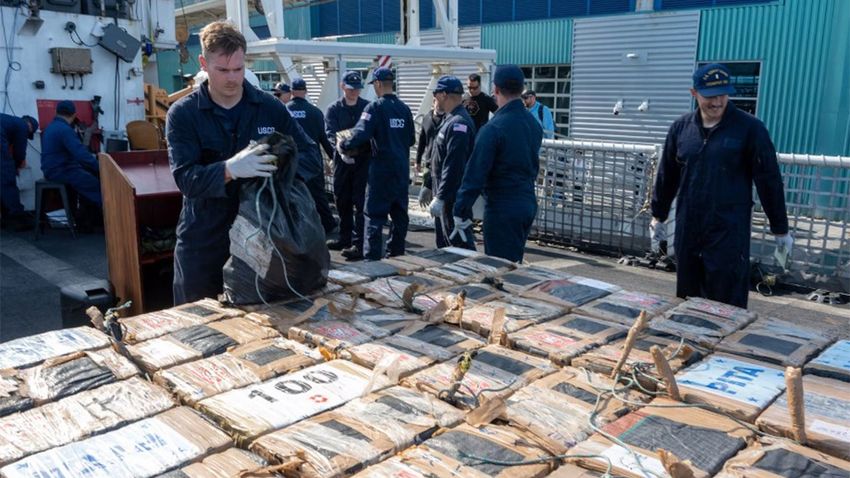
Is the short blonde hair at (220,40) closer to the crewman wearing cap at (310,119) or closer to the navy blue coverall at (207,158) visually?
the navy blue coverall at (207,158)

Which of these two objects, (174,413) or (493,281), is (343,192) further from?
(174,413)

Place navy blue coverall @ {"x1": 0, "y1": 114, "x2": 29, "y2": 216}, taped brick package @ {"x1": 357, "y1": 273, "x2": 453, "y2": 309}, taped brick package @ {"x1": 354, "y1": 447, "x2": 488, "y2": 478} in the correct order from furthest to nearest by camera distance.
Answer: navy blue coverall @ {"x1": 0, "y1": 114, "x2": 29, "y2": 216} → taped brick package @ {"x1": 357, "y1": 273, "x2": 453, "y2": 309} → taped brick package @ {"x1": 354, "y1": 447, "x2": 488, "y2": 478}

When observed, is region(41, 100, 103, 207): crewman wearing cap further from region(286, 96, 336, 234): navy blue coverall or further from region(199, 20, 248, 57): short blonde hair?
region(199, 20, 248, 57): short blonde hair

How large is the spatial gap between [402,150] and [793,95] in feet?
27.6

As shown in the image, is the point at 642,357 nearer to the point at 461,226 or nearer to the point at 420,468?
the point at 420,468

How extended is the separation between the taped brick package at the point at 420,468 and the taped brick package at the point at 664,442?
1.05 feet

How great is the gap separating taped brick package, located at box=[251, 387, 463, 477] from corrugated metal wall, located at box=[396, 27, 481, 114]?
1631 cm

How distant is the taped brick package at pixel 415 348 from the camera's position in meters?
2.33

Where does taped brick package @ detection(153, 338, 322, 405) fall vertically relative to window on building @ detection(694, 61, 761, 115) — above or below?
below

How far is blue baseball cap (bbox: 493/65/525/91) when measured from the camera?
4703 mm

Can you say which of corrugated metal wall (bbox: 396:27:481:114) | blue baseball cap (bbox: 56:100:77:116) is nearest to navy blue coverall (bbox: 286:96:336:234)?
blue baseball cap (bbox: 56:100:77:116)

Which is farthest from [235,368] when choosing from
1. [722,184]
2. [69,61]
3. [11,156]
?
[69,61]

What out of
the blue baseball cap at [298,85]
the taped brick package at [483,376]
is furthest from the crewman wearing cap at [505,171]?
the blue baseball cap at [298,85]

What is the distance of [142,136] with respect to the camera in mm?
9984
